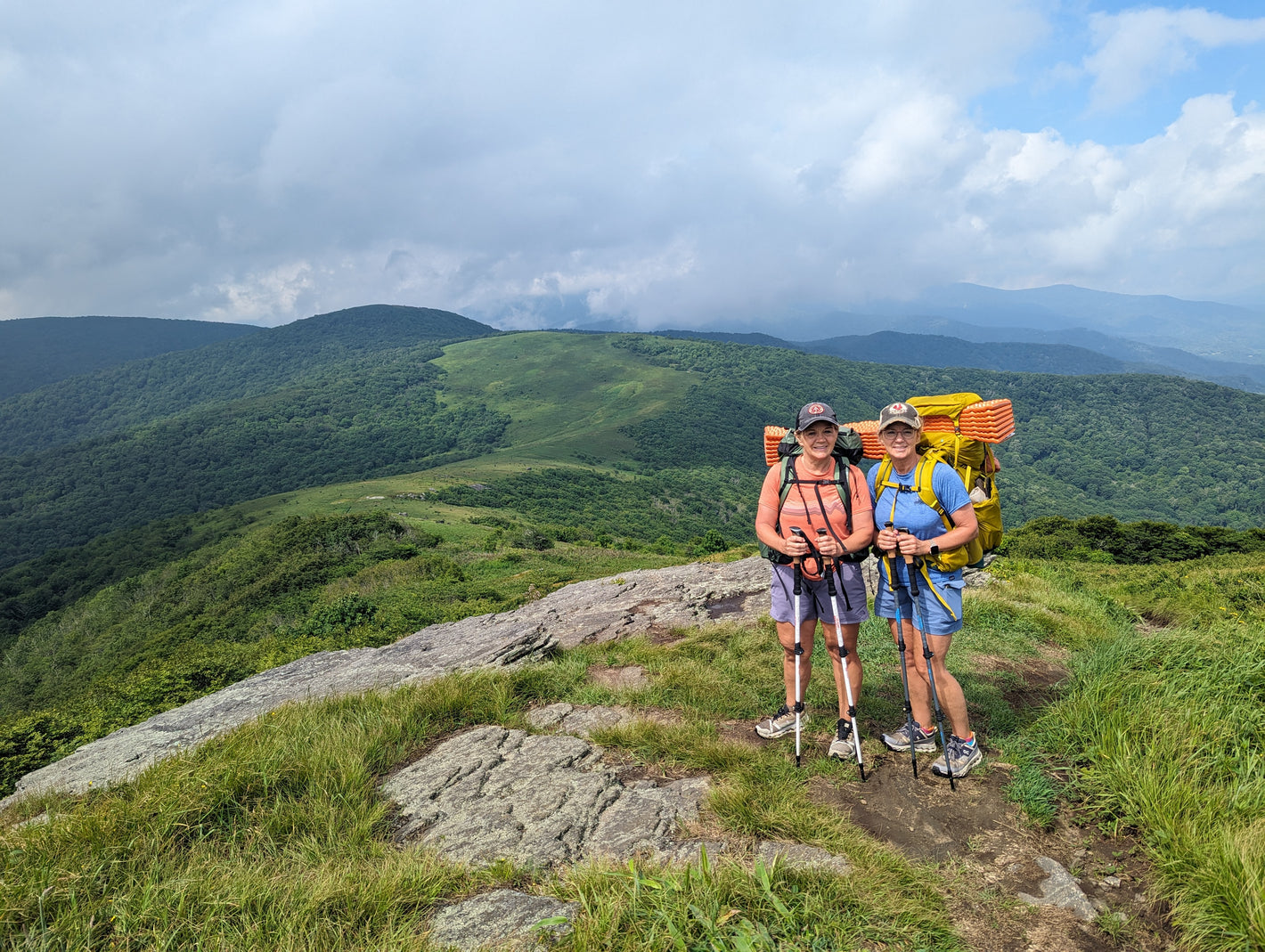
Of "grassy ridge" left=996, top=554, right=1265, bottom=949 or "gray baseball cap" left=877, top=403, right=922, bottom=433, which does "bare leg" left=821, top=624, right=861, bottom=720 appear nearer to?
"grassy ridge" left=996, top=554, right=1265, bottom=949

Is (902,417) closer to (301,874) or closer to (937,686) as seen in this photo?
(937,686)

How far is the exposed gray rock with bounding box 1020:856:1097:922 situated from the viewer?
3.46 m

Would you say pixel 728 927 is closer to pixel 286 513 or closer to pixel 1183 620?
pixel 1183 620

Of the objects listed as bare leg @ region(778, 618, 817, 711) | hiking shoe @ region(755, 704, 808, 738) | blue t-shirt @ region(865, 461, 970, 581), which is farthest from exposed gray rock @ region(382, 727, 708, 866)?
blue t-shirt @ region(865, 461, 970, 581)

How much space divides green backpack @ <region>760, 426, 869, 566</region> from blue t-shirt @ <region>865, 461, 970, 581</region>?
287mm

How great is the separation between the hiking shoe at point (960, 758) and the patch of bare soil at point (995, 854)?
7 centimetres

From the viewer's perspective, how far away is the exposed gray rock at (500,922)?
3.08 metres

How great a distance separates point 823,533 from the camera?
5.05 meters

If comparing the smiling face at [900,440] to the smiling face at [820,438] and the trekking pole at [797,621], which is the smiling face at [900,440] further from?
the trekking pole at [797,621]

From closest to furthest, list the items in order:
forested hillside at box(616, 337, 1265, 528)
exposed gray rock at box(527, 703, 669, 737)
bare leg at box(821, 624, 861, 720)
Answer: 1. bare leg at box(821, 624, 861, 720)
2. exposed gray rock at box(527, 703, 669, 737)
3. forested hillside at box(616, 337, 1265, 528)

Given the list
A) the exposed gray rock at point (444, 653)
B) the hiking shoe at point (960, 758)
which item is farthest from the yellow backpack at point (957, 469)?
the exposed gray rock at point (444, 653)

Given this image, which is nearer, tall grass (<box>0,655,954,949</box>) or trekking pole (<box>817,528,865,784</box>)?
tall grass (<box>0,655,954,949</box>)

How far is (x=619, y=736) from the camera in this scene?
5.53 metres

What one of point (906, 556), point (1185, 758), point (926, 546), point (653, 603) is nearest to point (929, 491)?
point (926, 546)
